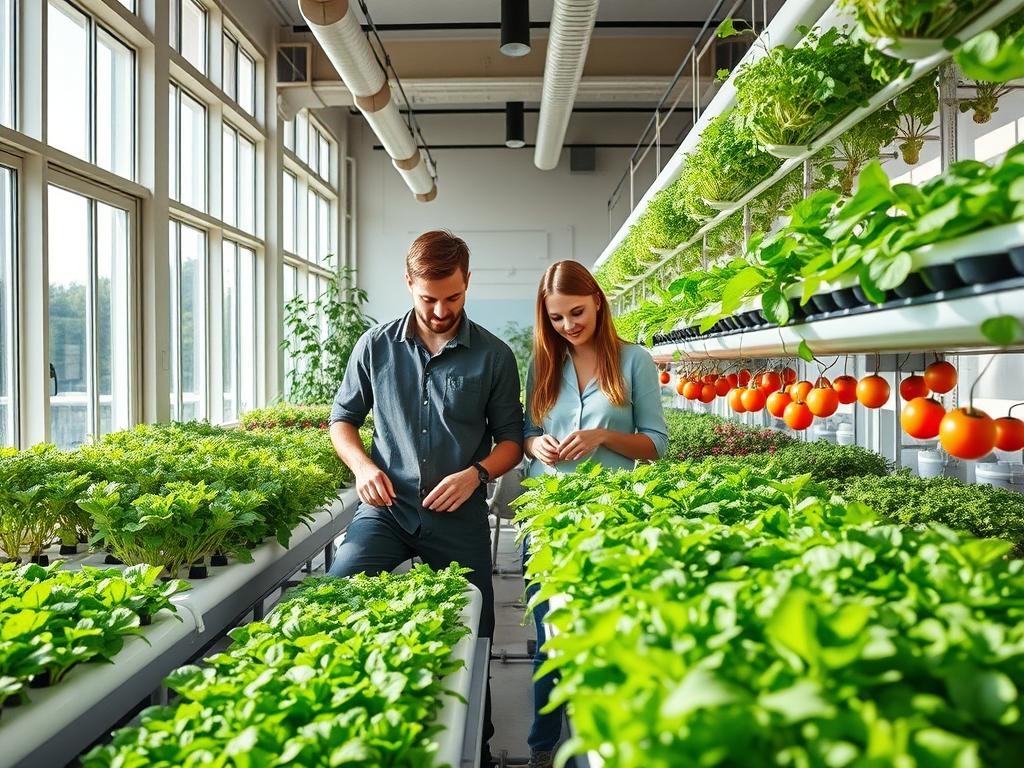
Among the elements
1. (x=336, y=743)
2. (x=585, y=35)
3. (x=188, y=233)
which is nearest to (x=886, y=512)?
(x=336, y=743)

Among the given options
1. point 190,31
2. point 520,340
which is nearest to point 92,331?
point 190,31

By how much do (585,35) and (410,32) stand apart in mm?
4381

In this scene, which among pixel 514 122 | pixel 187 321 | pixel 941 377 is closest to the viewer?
pixel 941 377

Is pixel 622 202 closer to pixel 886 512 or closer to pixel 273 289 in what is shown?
pixel 273 289

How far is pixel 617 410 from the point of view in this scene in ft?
9.82

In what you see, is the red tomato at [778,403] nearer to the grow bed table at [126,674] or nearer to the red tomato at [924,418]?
the red tomato at [924,418]

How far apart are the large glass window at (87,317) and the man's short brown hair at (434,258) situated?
330 cm

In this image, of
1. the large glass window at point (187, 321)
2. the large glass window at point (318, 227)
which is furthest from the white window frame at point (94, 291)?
the large glass window at point (318, 227)

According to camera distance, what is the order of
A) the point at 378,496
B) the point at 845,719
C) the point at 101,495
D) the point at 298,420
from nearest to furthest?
the point at 845,719 → the point at 101,495 → the point at 378,496 → the point at 298,420

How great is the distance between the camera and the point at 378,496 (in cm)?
269

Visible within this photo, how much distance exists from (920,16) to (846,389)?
162 centimetres

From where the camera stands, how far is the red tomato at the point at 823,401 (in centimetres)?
279

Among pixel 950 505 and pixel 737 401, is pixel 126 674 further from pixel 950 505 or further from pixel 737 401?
pixel 737 401

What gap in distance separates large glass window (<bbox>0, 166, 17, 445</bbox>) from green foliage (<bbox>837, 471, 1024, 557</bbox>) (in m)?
4.33
